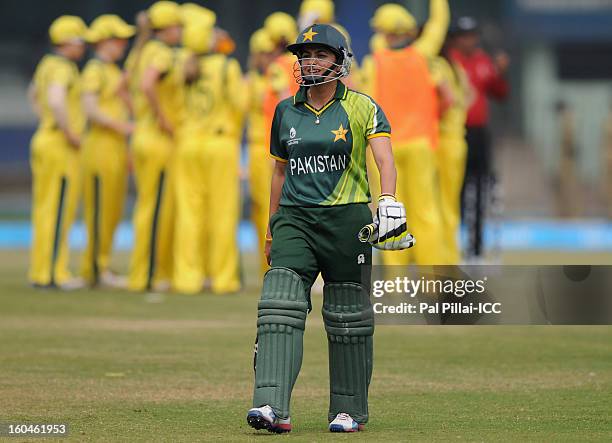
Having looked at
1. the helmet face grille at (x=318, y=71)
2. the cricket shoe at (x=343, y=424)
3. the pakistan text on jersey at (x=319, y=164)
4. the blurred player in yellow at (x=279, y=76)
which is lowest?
the cricket shoe at (x=343, y=424)

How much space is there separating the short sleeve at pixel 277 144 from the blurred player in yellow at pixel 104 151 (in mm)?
8451

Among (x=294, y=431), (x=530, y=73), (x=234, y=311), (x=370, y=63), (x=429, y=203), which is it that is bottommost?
(x=294, y=431)

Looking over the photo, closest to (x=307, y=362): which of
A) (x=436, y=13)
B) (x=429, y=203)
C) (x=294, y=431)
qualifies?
(x=294, y=431)

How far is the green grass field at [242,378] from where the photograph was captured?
752 cm

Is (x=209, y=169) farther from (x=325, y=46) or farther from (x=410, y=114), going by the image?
(x=325, y=46)

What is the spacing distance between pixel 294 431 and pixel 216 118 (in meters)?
8.06

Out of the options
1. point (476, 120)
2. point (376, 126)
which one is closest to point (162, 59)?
point (476, 120)

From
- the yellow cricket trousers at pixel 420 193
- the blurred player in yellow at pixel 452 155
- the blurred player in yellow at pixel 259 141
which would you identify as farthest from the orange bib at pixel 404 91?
the blurred player in yellow at pixel 452 155

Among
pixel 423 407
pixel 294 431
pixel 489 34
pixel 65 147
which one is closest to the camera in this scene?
pixel 294 431

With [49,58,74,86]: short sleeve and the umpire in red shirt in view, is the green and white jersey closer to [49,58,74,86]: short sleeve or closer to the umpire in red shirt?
[49,58,74,86]: short sleeve

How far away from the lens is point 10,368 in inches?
384

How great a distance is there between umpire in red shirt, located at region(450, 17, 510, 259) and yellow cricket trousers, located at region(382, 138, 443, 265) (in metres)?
3.13

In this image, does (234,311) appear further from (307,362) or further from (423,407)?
(423,407)

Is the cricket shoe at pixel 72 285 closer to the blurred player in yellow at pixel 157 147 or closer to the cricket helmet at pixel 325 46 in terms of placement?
the blurred player in yellow at pixel 157 147
